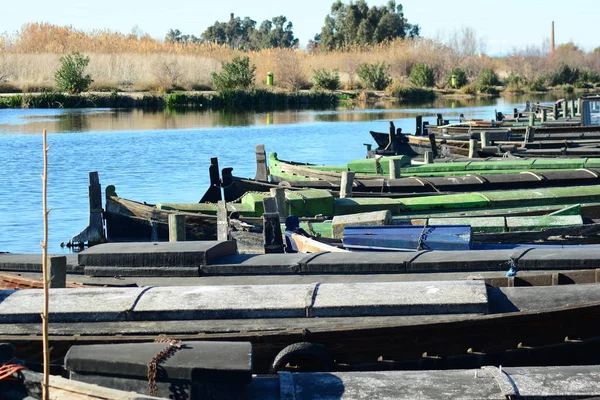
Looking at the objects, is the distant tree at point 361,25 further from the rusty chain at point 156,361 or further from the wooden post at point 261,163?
the rusty chain at point 156,361

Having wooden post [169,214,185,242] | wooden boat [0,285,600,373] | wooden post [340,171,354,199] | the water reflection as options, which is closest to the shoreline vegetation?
the water reflection

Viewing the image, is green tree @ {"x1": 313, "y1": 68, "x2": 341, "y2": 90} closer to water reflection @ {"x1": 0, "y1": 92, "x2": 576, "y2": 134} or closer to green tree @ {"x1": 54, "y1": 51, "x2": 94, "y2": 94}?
water reflection @ {"x1": 0, "y1": 92, "x2": 576, "y2": 134}

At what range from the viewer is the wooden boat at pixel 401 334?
7.16 metres

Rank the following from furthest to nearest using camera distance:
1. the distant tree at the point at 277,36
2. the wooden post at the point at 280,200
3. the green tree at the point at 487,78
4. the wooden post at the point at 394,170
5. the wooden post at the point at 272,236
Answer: the distant tree at the point at 277,36, the green tree at the point at 487,78, the wooden post at the point at 394,170, the wooden post at the point at 280,200, the wooden post at the point at 272,236

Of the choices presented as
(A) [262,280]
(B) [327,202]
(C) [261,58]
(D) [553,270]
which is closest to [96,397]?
(A) [262,280]

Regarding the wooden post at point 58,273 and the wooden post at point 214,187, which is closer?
the wooden post at point 58,273

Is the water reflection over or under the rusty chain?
over

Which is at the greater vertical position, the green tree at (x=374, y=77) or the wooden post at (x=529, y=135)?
the green tree at (x=374, y=77)

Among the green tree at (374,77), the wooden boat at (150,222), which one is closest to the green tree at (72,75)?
the green tree at (374,77)

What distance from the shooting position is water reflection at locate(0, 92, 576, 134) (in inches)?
1699

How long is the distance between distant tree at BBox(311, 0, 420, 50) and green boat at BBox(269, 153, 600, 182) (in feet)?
238

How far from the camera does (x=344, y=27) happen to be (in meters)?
96.1

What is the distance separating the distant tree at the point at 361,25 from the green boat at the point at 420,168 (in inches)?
2852

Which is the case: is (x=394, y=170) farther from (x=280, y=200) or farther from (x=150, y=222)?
(x=150, y=222)
